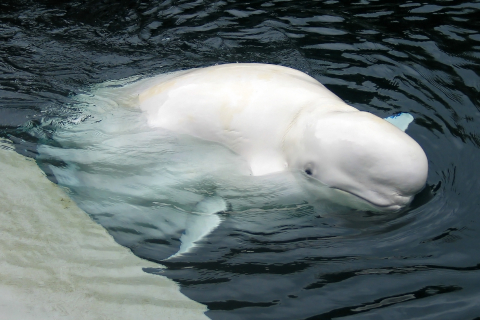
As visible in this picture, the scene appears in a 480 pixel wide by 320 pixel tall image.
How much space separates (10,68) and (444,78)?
22.2 feet

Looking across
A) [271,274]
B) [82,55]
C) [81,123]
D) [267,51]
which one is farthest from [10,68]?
[271,274]

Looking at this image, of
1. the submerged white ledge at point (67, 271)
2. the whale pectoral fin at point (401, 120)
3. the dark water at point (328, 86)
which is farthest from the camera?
the whale pectoral fin at point (401, 120)

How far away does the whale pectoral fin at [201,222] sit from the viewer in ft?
17.3

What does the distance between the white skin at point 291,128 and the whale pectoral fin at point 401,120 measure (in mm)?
→ 1032

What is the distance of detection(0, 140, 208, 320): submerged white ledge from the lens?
438 centimetres

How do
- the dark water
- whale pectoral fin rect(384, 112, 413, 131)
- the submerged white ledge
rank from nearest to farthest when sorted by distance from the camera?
the submerged white ledge → the dark water → whale pectoral fin rect(384, 112, 413, 131)

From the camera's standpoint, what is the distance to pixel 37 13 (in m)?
10.2

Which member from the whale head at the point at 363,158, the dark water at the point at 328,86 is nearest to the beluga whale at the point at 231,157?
the whale head at the point at 363,158

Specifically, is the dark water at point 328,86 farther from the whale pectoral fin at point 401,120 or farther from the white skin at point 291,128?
the white skin at point 291,128

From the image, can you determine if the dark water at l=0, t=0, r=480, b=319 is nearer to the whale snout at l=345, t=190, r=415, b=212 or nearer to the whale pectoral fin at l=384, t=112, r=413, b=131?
the whale snout at l=345, t=190, r=415, b=212

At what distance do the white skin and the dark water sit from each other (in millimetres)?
512

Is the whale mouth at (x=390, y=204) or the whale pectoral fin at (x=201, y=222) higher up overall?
the whale mouth at (x=390, y=204)

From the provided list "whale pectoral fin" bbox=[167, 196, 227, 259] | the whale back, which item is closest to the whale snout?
the whale back

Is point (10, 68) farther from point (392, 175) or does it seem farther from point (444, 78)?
point (444, 78)
